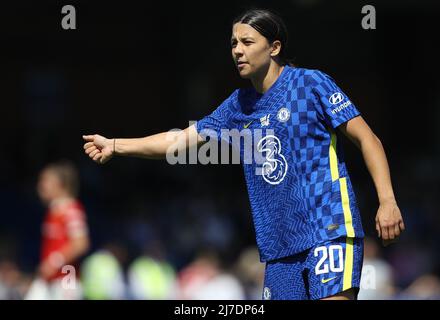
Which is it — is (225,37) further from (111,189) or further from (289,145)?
(289,145)

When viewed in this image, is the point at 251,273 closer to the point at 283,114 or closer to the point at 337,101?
the point at 283,114

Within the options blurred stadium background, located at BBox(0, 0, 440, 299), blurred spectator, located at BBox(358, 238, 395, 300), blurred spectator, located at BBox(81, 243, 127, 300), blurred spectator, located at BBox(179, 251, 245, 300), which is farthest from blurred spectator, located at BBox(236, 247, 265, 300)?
blurred spectator, located at BBox(81, 243, 127, 300)

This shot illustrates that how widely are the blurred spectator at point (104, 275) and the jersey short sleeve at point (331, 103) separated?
5820mm

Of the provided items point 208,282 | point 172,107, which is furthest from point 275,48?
point 172,107

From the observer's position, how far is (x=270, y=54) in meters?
5.32

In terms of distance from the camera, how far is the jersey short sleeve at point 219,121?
5539 mm

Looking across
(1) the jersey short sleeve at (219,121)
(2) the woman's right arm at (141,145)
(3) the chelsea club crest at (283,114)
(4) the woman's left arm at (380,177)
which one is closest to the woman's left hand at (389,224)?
(4) the woman's left arm at (380,177)

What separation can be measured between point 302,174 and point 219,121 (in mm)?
657

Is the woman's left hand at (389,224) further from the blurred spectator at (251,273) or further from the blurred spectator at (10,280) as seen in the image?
the blurred spectator at (10,280)

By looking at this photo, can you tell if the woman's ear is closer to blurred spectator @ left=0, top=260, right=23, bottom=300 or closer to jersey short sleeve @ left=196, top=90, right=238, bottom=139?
jersey short sleeve @ left=196, top=90, right=238, bottom=139

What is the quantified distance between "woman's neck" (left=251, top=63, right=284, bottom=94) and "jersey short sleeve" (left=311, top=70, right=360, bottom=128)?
255 millimetres

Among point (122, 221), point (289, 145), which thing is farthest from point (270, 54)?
point (122, 221)

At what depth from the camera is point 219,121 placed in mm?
5578
